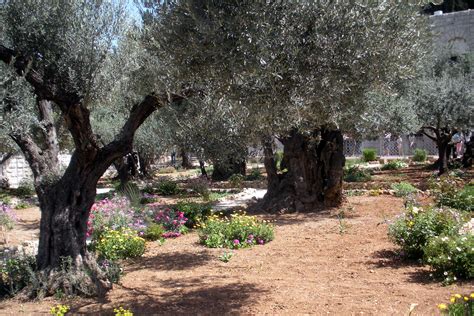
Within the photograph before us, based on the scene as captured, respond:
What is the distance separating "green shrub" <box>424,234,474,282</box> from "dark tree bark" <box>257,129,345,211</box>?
20.1ft

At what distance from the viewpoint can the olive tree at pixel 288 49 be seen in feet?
12.3

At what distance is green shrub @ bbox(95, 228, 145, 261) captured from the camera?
7.58 meters

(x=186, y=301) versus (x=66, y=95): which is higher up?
(x=66, y=95)

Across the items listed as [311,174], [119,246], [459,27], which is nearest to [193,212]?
[311,174]

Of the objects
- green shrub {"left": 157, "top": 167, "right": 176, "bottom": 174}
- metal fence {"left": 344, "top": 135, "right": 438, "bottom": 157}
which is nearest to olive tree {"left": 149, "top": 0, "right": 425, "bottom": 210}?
green shrub {"left": 157, "top": 167, "right": 176, "bottom": 174}

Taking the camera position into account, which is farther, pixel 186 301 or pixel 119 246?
pixel 119 246

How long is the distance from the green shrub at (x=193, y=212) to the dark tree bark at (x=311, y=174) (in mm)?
1732

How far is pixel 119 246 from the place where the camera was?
25.2 ft

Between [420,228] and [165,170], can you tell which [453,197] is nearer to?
[420,228]

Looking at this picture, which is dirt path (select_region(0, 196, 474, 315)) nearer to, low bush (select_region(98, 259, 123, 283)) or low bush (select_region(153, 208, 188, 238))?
low bush (select_region(98, 259, 123, 283))

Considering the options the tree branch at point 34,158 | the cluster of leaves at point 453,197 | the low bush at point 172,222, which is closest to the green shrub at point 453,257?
the tree branch at point 34,158

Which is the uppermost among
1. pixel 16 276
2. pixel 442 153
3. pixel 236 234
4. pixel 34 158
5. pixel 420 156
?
pixel 34 158

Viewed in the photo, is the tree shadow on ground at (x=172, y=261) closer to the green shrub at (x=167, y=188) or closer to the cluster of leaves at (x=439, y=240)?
the cluster of leaves at (x=439, y=240)

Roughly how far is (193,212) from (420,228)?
5.46 metres
